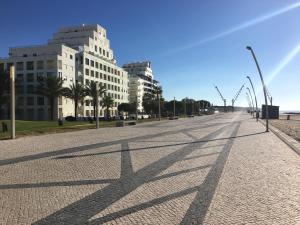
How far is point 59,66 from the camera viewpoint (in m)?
78.4

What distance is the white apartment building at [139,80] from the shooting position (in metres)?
140

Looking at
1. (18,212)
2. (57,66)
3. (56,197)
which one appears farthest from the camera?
(57,66)

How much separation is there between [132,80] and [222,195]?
13317 centimetres

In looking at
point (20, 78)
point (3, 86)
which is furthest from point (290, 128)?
point (20, 78)

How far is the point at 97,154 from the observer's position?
47.4 ft

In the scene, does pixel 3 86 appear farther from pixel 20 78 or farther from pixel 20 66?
A: pixel 20 66

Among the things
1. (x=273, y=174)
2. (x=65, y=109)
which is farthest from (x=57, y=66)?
(x=273, y=174)

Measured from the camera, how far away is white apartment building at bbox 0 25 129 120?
3091 inches

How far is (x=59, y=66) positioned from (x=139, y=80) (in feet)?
215

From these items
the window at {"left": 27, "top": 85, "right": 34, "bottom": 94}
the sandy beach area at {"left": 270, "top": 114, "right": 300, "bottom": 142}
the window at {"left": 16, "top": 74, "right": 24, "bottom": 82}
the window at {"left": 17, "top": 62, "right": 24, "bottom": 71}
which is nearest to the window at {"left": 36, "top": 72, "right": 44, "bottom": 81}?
the window at {"left": 27, "top": 85, "right": 34, "bottom": 94}

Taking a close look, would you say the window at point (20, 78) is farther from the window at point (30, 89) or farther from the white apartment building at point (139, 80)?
the white apartment building at point (139, 80)

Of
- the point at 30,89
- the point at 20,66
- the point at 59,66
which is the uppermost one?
the point at 20,66

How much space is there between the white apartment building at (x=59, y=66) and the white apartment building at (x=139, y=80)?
35288 mm

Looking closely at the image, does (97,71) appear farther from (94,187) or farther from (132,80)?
(94,187)
